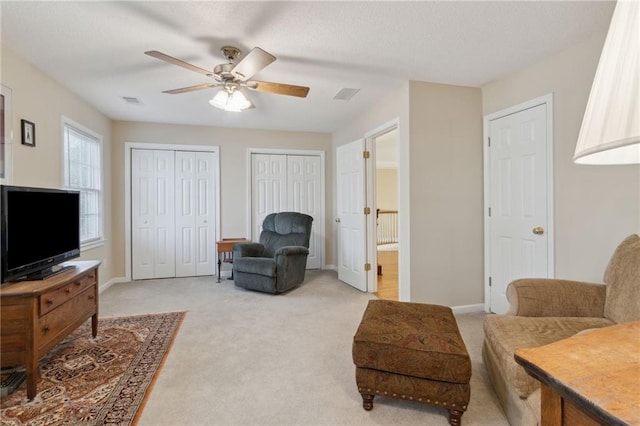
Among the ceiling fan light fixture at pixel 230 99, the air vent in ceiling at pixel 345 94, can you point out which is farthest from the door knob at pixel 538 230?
the ceiling fan light fixture at pixel 230 99

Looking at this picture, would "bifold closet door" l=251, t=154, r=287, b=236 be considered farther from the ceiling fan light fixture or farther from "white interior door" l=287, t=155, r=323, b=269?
the ceiling fan light fixture

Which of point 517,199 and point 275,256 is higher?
point 517,199

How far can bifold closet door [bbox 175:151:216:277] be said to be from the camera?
15.8 feet

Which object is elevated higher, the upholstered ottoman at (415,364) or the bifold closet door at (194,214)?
the bifold closet door at (194,214)

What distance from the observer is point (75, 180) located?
361 cm

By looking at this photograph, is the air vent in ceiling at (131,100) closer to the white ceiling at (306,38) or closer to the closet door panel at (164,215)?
the white ceiling at (306,38)

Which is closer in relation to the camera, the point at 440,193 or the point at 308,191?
the point at 440,193

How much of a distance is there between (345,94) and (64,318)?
3250 millimetres

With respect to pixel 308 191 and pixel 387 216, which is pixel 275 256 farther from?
pixel 387 216

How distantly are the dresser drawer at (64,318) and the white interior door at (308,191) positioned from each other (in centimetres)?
324

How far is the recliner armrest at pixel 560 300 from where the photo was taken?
1.92 meters

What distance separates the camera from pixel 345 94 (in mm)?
3473

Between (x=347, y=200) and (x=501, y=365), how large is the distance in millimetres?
3081

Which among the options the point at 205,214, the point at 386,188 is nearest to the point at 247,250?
the point at 205,214
